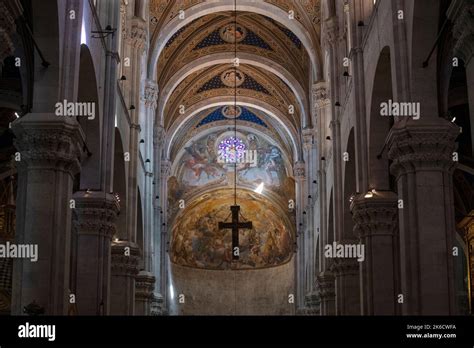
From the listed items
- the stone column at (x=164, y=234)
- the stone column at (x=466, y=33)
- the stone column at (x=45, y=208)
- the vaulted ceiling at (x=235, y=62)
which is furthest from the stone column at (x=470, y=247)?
the stone column at (x=466, y=33)

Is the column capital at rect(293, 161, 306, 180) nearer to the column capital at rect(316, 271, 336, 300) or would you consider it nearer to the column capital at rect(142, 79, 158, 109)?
the column capital at rect(142, 79, 158, 109)

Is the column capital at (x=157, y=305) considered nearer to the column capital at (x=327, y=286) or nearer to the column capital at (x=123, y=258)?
the column capital at (x=327, y=286)

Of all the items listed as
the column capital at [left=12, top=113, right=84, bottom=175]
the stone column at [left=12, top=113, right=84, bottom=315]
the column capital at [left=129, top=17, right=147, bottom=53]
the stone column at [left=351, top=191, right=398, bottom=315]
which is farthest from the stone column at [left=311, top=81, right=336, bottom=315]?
the column capital at [left=12, top=113, right=84, bottom=175]

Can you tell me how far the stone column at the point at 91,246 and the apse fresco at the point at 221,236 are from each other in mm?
28089

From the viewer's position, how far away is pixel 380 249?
18688mm

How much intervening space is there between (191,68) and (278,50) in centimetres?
391

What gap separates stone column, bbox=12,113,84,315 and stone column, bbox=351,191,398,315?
6.95m

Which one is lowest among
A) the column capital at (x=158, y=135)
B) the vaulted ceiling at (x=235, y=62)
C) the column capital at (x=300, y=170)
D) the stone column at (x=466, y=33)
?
the stone column at (x=466, y=33)

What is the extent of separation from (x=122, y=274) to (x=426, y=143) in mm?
11605

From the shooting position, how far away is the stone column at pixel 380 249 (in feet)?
60.8

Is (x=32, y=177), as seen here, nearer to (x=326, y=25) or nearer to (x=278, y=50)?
(x=326, y=25)

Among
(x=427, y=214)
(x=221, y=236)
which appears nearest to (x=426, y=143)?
(x=427, y=214)

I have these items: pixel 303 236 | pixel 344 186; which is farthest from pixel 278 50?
pixel 344 186

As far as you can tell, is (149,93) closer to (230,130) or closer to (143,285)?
(143,285)
